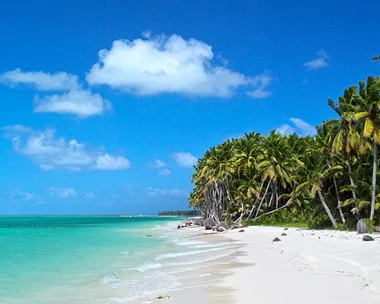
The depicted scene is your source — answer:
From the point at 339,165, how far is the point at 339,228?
5.10 meters

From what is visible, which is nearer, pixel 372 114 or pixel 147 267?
pixel 147 267

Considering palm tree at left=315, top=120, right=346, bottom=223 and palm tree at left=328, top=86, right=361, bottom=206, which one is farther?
palm tree at left=315, top=120, right=346, bottom=223

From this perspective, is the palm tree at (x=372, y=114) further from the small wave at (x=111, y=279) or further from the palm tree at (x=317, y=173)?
the small wave at (x=111, y=279)

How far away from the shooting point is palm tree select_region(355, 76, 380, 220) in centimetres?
2650

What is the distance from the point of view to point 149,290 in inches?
495

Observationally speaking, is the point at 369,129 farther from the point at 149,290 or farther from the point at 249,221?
the point at 249,221

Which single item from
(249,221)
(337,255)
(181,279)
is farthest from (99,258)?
(249,221)

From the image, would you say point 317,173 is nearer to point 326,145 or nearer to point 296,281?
point 326,145

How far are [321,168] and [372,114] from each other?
7301mm

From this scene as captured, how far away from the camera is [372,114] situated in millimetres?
27234

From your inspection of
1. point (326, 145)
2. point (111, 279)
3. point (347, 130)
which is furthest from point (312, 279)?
point (326, 145)

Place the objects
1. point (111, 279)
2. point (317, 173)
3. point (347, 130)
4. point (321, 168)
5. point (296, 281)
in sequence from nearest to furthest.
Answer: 1. point (296, 281)
2. point (111, 279)
3. point (347, 130)
4. point (317, 173)
5. point (321, 168)

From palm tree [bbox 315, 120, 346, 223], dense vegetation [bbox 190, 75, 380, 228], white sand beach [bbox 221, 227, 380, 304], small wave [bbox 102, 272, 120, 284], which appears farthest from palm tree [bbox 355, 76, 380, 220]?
small wave [bbox 102, 272, 120, 284]

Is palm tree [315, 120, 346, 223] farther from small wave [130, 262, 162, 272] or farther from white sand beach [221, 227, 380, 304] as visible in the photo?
small wave [130, 262, 162, 272]
